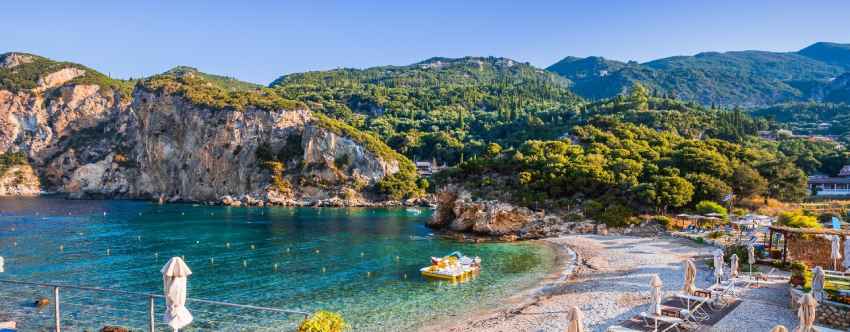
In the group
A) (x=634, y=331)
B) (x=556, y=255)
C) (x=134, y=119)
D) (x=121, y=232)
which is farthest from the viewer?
(x=134, y=119)

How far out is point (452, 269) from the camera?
2764cm

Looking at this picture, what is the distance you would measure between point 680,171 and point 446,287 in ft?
102

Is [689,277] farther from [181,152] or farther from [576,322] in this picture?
[181,152]

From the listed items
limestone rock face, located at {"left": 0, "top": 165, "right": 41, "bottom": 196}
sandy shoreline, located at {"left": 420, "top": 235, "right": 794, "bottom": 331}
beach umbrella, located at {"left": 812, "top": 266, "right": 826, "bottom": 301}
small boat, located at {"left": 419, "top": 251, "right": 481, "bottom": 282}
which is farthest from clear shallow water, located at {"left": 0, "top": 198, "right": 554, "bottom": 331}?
limestone rock face, located at {"left": 0, "top": 165, "right": 41, "bottom": 196}

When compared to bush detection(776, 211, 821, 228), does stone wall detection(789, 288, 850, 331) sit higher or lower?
lower

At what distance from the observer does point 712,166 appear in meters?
44.9

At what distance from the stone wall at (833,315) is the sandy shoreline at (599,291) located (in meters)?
1.35

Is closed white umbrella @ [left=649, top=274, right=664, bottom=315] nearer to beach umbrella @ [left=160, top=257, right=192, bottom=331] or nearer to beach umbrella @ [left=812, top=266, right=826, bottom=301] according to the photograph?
beach umbrella @ [left=812, top=266, right=826, bottom=301]

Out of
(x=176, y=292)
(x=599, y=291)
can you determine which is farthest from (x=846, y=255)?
(x=176, y=292)

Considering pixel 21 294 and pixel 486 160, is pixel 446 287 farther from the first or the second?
pixel 486 160

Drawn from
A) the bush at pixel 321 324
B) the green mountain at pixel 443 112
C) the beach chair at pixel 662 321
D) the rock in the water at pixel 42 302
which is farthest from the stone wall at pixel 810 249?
the green mountain at pixel 443 112

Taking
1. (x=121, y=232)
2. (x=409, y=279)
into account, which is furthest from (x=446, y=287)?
(x=121, y=232)

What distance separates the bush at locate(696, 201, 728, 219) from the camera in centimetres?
3822

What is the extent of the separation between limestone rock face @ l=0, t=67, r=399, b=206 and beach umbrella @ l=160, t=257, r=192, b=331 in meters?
75.5
